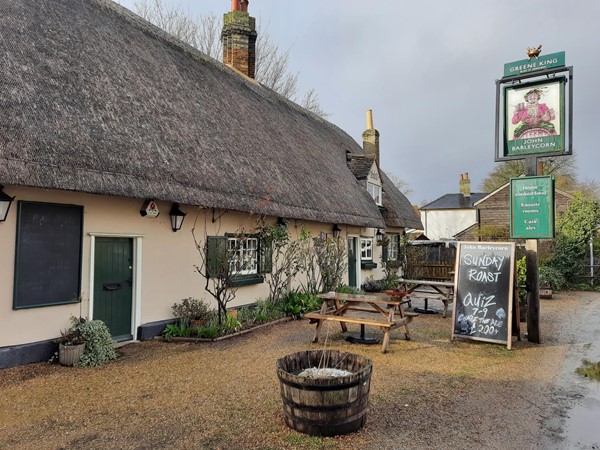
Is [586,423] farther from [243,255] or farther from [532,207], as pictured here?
[243,255]

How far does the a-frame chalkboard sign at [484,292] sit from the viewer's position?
285 inches

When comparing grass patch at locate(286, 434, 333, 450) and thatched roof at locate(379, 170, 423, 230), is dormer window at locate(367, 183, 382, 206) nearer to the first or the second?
thatched roof at locate(379, 170, 423, 230)

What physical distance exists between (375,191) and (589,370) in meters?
13.0

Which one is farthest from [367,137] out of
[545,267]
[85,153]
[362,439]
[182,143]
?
[362,439]

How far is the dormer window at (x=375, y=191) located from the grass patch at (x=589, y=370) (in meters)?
11.9

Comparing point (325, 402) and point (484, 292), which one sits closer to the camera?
point (325, 402)

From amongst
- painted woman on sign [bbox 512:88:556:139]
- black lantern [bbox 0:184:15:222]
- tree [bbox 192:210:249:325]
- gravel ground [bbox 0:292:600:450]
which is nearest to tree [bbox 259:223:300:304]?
tree [bbox 192:210:249:325]

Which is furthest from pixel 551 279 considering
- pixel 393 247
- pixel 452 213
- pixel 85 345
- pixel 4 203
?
pixel 452 213

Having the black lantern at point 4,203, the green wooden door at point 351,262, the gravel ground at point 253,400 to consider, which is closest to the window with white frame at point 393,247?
the green wooden door at point 351,262

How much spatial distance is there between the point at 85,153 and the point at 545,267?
18574 millimetres

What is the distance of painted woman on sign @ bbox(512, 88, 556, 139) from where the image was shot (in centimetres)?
764

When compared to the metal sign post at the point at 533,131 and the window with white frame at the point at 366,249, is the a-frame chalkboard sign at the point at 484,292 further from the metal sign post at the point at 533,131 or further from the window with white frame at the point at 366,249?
the window with white frame at the point at 366,249

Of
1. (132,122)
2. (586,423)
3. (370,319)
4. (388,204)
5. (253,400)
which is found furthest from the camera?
(388,204)

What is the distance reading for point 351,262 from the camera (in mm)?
15445
